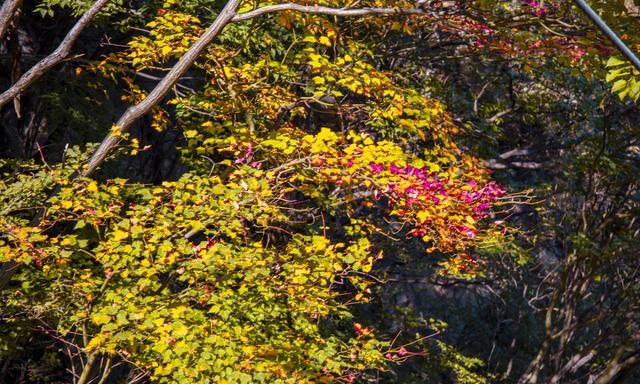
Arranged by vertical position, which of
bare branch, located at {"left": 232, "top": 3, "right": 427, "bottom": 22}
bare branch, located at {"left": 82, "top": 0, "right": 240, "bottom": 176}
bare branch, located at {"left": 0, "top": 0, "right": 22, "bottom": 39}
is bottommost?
bare branch, located at {"left": 82, "top": 0, "right": 240, "bottom": 176}

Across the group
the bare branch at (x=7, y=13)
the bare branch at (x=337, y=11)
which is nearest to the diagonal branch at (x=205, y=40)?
the bare branch at (x=337, y=11)

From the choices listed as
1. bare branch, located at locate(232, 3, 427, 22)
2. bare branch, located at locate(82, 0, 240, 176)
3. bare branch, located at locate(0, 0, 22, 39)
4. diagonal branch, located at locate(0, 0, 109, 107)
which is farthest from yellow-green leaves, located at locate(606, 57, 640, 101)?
bare branch, located at locate(0, 0, 22, 39)

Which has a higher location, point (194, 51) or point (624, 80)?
point (624, 80)

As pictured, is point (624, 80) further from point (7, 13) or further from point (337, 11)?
point (7, 13)

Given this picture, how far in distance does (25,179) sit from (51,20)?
21.9 feet

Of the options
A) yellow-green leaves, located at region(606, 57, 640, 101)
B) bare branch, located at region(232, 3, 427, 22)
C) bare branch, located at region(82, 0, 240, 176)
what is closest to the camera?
yellow-green leaves, located at region(606, 57, 640, 101)

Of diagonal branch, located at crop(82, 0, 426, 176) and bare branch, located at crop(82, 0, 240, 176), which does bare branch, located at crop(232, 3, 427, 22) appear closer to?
diagonal branch, located at crop(82, 0, 426, 176)

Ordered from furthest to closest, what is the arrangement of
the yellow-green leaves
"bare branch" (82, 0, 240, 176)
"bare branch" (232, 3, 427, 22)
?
"bare branch" (82, 0, 240, 176) < "bare branch" (232, 3, 427, 22) < the yellow-green leaves

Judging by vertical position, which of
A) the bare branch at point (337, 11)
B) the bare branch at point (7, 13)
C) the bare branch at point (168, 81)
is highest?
the bare branch at point (7, 13)

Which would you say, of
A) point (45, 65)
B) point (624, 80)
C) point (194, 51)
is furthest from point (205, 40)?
point (624, 80)

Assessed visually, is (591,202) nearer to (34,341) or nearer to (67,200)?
(34,341)

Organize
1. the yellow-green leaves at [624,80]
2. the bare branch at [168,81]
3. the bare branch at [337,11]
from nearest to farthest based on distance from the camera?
1. the yellow-green leaves at [624,80]
2. the bare branch at [337,11]
3. the bare branch at [168,81]

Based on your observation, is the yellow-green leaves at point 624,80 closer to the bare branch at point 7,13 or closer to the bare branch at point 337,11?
the bare branch at point 337,11

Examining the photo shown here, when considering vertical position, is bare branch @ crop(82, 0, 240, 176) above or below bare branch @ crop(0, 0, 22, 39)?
below
